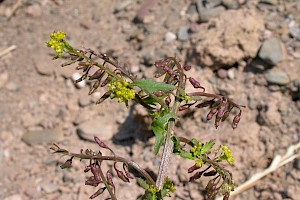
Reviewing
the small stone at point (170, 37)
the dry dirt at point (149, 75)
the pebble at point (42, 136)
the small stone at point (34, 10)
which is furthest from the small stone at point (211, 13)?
the small stone at point (34, 10)

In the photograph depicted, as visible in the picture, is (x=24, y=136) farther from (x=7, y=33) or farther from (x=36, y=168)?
(x=7, y=33)

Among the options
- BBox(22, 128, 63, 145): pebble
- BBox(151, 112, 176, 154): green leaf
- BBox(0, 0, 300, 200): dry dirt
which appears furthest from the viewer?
BBox(22, 128, 63, 145): pebble

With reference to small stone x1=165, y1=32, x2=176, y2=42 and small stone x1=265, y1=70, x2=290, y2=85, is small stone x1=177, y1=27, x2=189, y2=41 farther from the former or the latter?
small stone x1=265, y1=70, x2=290, y2=85

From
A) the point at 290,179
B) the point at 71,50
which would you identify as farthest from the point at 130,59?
the point at 71,50

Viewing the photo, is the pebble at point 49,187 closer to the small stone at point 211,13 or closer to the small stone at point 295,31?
the small stone at point 211,13

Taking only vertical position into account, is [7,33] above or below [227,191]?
below

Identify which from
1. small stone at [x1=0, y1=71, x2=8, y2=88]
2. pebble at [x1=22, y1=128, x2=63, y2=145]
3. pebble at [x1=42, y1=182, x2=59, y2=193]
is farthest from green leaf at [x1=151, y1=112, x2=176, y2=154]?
small stone at [x1=0, y1=71, x2=8, y2=88]

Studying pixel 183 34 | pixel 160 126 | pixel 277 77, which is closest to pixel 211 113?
pixel 160 126
